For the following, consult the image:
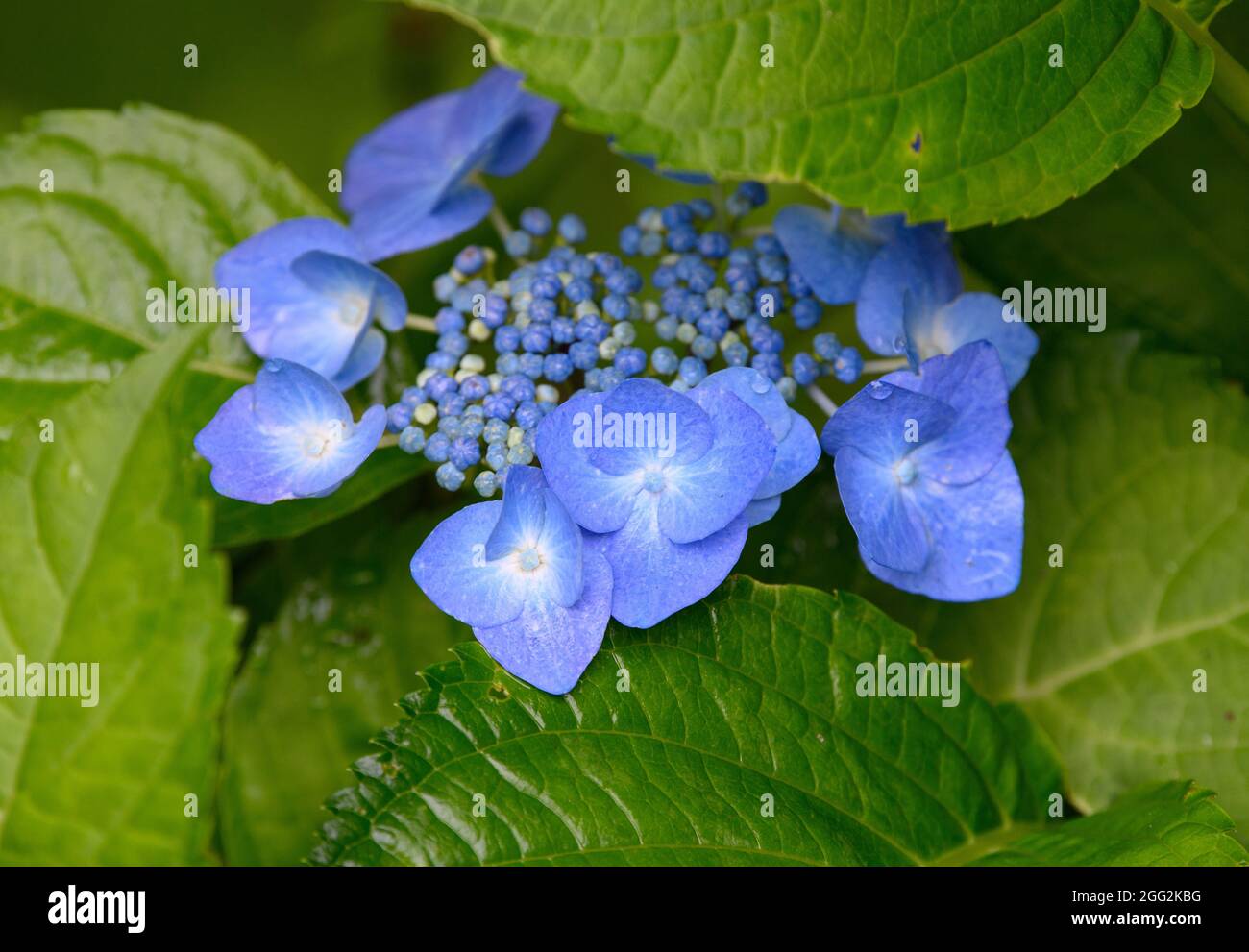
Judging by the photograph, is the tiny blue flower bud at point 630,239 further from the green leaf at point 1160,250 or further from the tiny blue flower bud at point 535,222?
the green leaf at point 1160,250

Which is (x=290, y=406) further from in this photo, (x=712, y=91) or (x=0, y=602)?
(x=712, y=91)

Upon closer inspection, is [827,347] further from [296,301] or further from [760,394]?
[296,301]

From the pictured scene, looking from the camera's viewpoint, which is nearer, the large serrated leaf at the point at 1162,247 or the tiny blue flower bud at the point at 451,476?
the tiny blue flower bud at the point at 451,476

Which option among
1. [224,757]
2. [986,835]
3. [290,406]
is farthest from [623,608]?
[224,757]

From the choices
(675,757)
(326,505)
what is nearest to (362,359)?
(326,505)

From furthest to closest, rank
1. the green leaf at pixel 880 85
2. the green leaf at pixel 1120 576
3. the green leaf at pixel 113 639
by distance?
the green leaf at pixel 1120 576 → the green leaf at pixel 880 85 → the green leaf at pixel 113 639

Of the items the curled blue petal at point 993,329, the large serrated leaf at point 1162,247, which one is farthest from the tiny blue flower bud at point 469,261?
the large serrated leaf at point 1162,247
